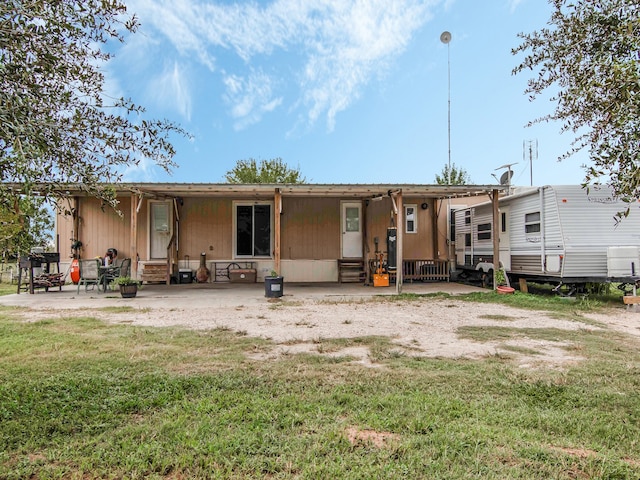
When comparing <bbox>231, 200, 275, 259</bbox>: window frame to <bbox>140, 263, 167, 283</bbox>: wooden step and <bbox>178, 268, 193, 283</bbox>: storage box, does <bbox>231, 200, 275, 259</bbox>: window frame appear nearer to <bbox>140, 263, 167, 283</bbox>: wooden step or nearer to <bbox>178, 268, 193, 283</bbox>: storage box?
<bbox>178, 268, 193, 283</bbox>: storage box

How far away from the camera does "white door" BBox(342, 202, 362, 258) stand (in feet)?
40.9

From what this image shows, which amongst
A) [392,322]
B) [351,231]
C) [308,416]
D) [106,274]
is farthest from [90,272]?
[308,416]

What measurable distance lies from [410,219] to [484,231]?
2349 millimetres

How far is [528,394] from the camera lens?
3.20m

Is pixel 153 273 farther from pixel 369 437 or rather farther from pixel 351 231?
pixel 369 437

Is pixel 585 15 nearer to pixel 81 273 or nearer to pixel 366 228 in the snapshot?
pixel 366 228

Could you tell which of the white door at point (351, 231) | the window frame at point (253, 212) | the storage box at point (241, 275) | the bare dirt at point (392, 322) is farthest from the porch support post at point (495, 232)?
the storage box at point (241, 275)

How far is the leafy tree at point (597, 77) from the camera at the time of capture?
88.7 inches

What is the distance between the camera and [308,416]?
275cm

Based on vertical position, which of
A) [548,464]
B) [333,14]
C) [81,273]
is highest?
[333,14]

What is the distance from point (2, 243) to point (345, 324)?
4.49 metres

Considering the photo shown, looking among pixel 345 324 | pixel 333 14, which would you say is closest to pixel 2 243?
pixel 345 324

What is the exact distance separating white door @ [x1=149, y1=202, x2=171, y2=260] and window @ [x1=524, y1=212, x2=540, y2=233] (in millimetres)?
9041

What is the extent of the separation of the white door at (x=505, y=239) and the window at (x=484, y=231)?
28 cm
